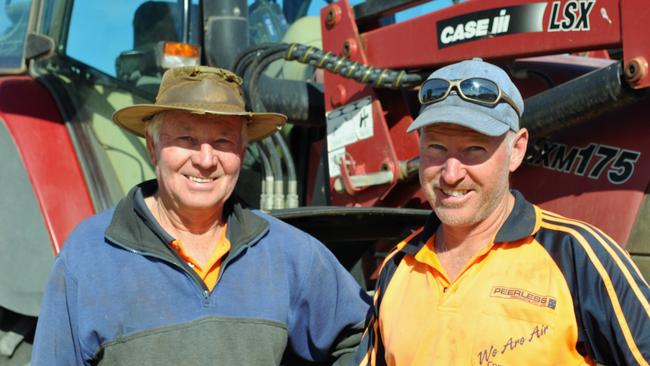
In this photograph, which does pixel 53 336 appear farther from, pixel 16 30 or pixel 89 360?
pixel 16 30

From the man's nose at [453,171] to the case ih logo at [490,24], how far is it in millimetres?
1236

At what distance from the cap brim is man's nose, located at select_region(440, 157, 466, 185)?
0.30ft

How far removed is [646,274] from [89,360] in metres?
1.72

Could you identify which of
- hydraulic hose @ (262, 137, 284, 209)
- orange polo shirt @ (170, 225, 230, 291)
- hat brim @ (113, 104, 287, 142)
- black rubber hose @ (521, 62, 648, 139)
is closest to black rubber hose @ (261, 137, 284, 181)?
hydraulic hose @ (262, 137, 284, 209)

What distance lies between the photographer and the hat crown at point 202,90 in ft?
7.55

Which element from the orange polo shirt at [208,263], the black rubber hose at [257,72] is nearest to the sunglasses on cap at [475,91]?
the orange polo shirt at [208,263]

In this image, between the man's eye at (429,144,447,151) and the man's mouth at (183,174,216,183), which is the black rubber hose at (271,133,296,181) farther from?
the man's eye at (429,144,447,151)

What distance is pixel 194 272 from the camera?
2256 millimetres

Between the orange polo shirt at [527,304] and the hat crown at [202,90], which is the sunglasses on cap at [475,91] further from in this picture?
the hat crown at [202,90]

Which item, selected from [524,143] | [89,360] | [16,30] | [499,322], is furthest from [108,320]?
[16,30]

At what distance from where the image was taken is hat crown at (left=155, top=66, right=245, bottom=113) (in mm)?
2303

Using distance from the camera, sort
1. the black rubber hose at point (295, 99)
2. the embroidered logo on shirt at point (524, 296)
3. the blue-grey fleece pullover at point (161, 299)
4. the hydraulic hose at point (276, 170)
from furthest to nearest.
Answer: the black rubber hose at point (295, 99) < the hydraulic hose at point (276, 170) < the blue-grey fleece pullover at point (161, 299) < the embroidered logo on shirt at point (524, 296)

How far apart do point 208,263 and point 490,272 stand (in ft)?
2.47

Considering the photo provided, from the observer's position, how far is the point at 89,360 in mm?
2203
